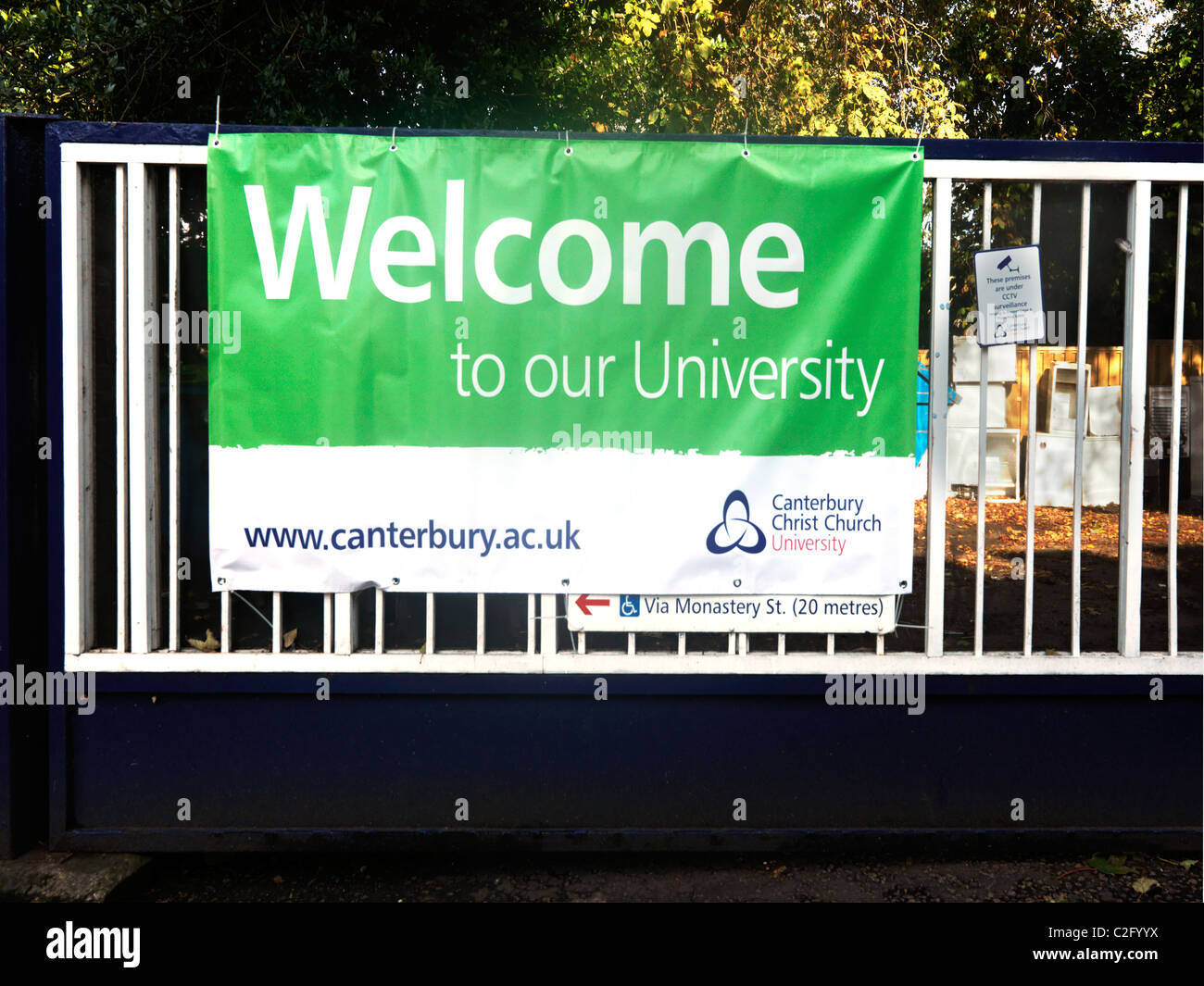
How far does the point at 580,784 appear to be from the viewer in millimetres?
3576

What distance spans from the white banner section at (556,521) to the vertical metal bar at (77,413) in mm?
449

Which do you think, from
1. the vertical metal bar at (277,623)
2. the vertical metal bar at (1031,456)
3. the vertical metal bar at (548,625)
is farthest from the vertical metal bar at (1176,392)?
the vertical metal bar at (277,623)

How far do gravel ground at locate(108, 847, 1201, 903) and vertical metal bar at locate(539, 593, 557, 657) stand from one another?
2.81 ft

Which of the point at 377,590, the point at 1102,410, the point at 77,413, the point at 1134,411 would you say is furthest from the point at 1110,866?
the point at 1102,410

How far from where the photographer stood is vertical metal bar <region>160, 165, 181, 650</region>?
3387mm

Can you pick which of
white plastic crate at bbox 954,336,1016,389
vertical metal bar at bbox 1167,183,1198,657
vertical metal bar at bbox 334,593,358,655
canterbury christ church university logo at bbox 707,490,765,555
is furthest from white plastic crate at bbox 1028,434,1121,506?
vertical metal bar at bbox 334,593,358,655

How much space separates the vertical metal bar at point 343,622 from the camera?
11.5ft

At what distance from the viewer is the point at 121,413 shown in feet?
11.3

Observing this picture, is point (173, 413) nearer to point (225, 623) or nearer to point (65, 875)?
point (225, 623)

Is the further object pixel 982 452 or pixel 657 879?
pixel 657 879

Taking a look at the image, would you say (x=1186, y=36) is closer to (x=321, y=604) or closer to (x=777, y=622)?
(x=777, y=622)

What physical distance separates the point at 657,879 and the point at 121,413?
253 centimetres

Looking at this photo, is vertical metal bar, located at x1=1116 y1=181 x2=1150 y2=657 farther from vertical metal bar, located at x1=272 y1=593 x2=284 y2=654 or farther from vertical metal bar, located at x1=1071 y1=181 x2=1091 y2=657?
vertical metal bar, located at x1=272 y1=593 x2=284 y2=654

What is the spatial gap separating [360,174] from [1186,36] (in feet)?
39.5
